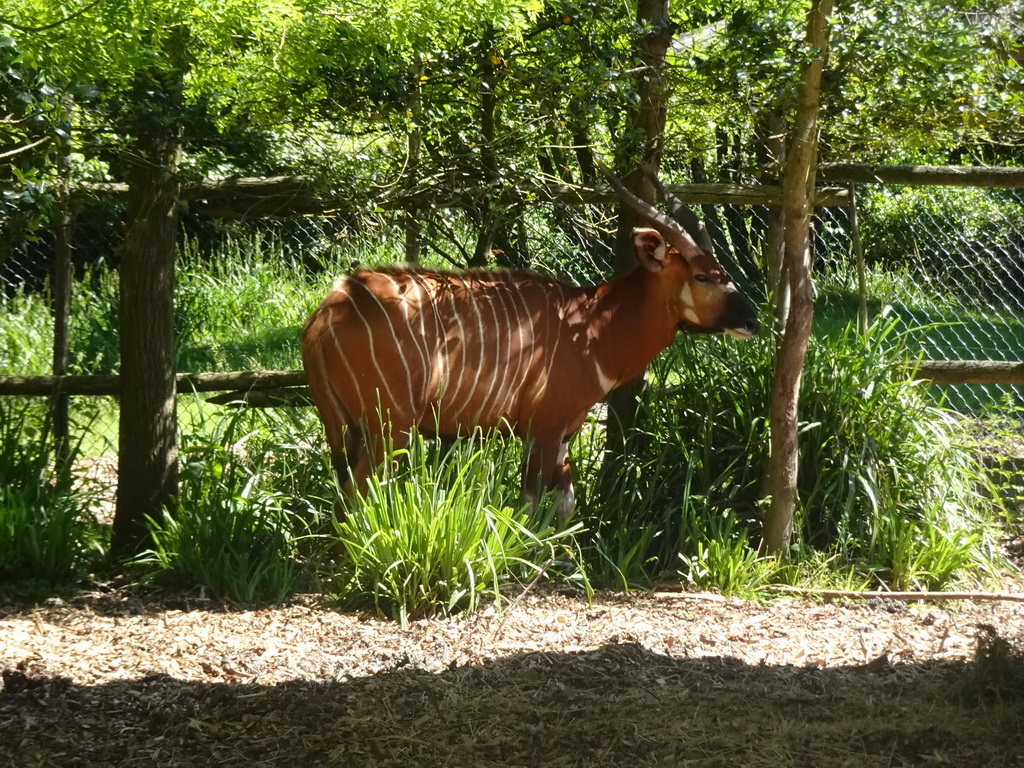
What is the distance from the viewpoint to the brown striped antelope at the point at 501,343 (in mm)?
4664

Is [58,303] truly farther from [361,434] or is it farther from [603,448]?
[603,448]

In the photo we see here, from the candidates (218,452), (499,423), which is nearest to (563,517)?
(499,423)

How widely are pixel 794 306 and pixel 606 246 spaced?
1328mm

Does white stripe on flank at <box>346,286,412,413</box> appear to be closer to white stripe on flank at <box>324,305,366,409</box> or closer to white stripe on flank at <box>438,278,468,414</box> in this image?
white stripe on flank at <box>324,305,366,409</box>

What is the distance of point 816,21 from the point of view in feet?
14.5

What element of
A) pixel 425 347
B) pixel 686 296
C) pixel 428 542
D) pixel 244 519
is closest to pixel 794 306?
pixel 686 296

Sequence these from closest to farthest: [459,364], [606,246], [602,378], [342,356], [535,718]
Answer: [535,718]
[342,356]
[459,364]
[602,378]
[606,246]

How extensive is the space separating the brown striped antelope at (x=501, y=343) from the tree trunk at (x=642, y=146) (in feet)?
0.91

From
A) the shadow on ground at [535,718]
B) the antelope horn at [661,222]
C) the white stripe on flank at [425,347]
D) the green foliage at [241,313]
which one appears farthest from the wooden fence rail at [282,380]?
the green foliage at [241,313]

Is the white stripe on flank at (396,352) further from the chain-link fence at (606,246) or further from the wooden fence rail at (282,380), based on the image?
the wooden fence rail at (282,380)

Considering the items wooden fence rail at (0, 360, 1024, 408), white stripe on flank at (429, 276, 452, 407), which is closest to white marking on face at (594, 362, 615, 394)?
white stripe on flank at (429, 276, 452, 407)

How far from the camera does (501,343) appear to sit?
494cm

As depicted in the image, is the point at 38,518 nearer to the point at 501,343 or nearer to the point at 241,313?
the point at 501,343

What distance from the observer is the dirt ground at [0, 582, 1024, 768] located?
9.92 feet
